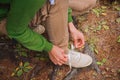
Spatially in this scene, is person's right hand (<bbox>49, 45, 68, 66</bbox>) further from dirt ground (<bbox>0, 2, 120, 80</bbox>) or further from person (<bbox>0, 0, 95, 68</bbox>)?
dirt ground (<bbox>0, 2, 120, 80</bbox>)

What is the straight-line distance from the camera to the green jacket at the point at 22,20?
1.58 m

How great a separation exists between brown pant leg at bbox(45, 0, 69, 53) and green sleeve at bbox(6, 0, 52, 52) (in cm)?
14

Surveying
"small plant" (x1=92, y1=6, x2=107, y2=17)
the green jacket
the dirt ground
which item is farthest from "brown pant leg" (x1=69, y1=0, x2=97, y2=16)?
the green jacket

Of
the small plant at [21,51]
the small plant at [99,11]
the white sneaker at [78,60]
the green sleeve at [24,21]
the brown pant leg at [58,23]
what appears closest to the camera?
the green sleeve at [24,21]

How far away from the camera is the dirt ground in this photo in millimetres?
2566

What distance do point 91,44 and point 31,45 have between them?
952mm

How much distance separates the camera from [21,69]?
→ 2.58 m

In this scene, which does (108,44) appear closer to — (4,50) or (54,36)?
(54,36)

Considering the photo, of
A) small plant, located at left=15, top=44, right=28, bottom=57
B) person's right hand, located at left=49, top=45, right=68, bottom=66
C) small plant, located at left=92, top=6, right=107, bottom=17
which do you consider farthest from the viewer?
small plant, located at left=92, top=6, right=107, bottom=17

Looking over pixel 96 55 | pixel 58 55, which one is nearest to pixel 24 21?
pixel 58 55

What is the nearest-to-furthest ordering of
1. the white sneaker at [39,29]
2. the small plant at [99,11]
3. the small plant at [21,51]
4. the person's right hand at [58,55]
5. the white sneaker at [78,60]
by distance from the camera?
the person's right hand at [58,55], the white sneaker at [39,29], the white sneaker at [78,60], the small plant at [21,51], the small plant at [99,11]

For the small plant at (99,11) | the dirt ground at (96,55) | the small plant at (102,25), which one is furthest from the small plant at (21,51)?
the small plant at (99,11)

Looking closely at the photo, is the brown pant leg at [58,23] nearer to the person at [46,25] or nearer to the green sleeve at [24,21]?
the person at [46,25]

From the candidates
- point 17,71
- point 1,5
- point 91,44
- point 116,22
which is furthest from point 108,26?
point 1,5
